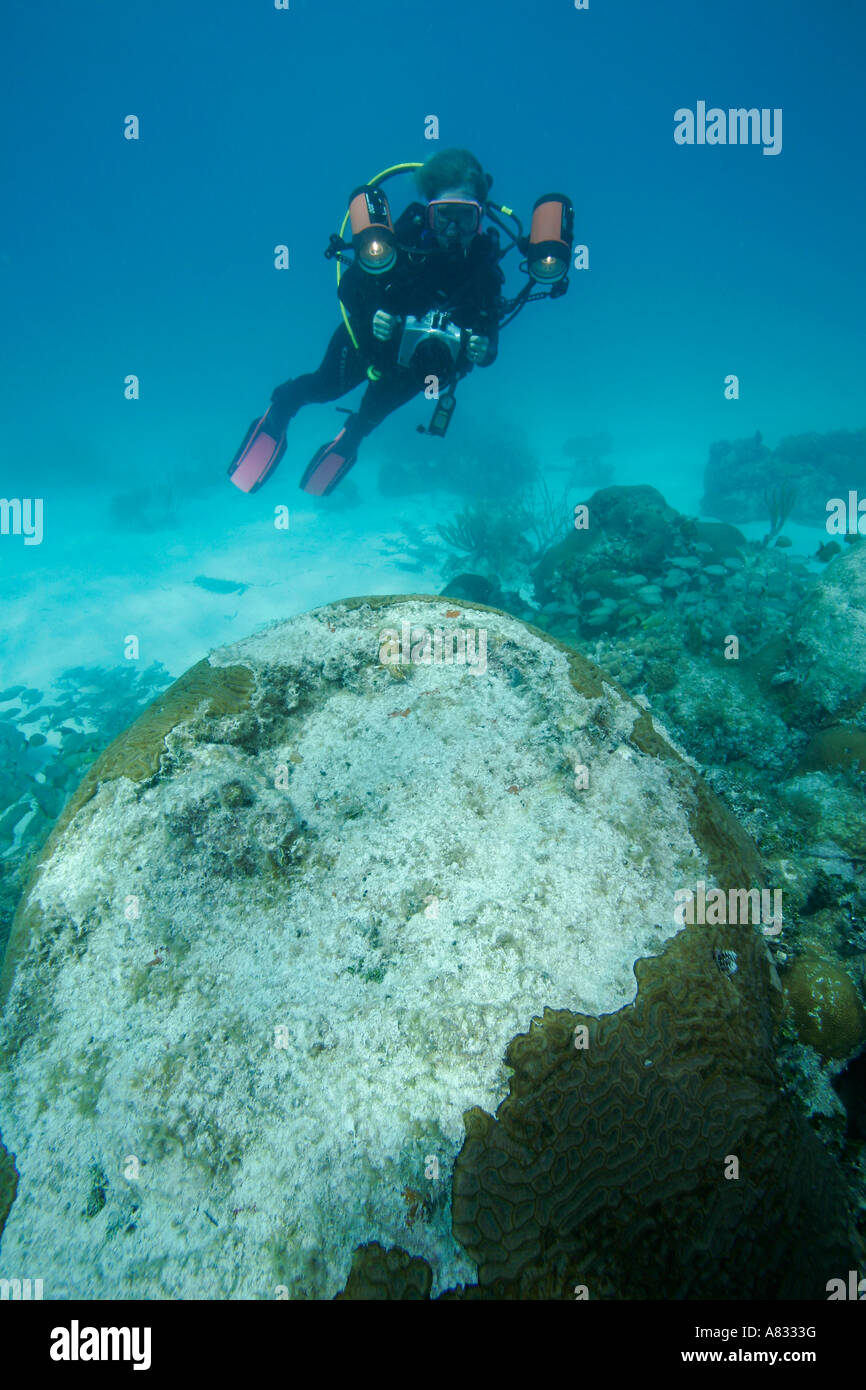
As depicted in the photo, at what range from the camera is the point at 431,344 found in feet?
21.6

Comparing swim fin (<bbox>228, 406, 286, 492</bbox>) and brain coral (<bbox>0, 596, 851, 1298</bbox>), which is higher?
swim fin (<bbox>228, 406, 286, 492</bbox>)

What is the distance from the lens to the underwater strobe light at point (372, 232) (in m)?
5.82

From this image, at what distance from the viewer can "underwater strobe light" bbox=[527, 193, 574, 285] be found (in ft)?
20.0

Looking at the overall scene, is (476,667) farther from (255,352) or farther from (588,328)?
(588,328)

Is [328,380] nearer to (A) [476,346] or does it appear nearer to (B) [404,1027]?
(A) [476,346]

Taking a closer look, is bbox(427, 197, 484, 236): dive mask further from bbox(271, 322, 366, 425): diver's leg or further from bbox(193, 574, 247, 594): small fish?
bbox(193, 574, 247, 594): small fish

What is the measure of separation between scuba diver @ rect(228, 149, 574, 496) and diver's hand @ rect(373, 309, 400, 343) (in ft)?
0.03

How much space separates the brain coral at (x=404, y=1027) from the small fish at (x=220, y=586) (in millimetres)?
10459

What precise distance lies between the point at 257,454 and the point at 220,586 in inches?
183

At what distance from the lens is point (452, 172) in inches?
240

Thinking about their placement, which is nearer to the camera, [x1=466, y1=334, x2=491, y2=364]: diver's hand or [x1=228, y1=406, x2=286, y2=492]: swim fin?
[x1=466, y1=334, x2=491, y2=364]: diver's hand

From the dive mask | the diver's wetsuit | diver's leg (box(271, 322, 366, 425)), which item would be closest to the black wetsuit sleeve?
the diver's wetsuit

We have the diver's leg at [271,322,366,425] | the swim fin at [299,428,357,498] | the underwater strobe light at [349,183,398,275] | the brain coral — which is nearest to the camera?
the brain coral
